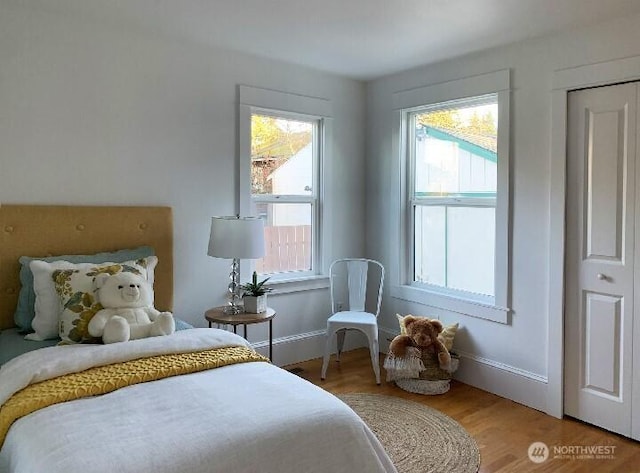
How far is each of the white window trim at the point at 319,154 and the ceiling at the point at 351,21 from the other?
347 mm

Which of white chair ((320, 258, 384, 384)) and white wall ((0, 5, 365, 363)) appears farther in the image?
white chair ((320, 258, 384, 384))

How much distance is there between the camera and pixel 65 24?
294 cm

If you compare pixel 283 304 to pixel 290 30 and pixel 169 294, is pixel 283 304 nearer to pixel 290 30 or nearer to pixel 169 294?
pixel 169 294

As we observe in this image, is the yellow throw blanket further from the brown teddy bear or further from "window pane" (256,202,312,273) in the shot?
"window pane" (256,202,312,273)

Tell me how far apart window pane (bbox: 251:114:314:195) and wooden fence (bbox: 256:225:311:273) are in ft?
1.01

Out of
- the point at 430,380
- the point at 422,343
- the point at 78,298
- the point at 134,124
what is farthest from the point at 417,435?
the point at 134,124

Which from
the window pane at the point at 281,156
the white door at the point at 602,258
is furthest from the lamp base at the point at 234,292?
the white door at the point at 602,258

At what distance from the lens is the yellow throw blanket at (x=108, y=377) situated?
1753 mm

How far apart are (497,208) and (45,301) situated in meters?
2.85

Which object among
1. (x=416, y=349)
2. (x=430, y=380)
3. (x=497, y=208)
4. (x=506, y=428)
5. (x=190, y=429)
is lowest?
(x=506, y=428)

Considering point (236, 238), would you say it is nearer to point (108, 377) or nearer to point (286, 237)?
point (286, 237)

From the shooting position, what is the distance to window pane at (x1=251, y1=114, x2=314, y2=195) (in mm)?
3836

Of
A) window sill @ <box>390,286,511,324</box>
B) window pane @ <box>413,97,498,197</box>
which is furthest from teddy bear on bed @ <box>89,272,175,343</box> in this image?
window pane @ <box>413,97,498,197</box>

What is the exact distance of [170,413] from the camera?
1.72 m
